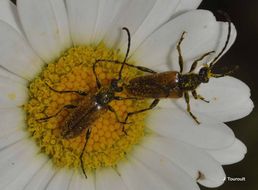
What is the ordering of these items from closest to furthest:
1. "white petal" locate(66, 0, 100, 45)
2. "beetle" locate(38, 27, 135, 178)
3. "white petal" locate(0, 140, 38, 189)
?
1. "beetle" locate(38, 27, 135, 178)
2. "white petal" locate(66, 0, 100, 45)
3. "white petal" locate(0, 140, 38, 189)

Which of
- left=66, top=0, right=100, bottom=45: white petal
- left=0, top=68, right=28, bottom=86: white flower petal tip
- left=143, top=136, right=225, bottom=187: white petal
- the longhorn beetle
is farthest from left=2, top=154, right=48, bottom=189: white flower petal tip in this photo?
left=66, top=0, right=100, bottom=45: white petal

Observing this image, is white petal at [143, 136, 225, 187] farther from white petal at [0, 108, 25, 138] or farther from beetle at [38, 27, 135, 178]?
Result: white petal at [0, 108, 25, 138]

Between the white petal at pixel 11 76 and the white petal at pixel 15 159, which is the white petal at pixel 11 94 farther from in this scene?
the white petal at pixel 15 159

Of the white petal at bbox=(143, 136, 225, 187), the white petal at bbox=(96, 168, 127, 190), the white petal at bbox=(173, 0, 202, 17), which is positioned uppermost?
the white petal at bbox=(173, 0, 202, 17)

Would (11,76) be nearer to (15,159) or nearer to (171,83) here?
(15,159)

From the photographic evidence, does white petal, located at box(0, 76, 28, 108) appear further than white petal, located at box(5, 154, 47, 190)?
No

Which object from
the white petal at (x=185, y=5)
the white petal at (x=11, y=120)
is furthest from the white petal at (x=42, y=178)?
the white petal at (x=185, y=5)

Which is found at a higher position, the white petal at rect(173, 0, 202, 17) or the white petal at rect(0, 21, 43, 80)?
the white petal at rect(0, 21, 43, 80)
